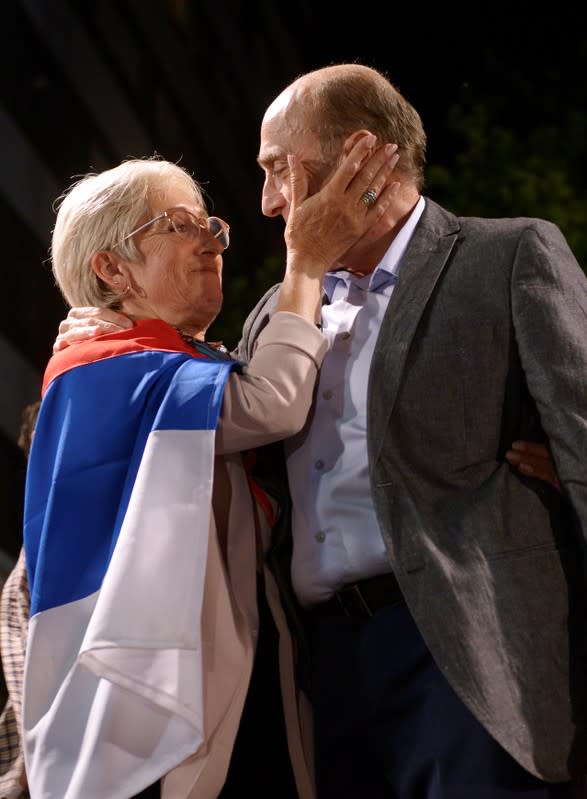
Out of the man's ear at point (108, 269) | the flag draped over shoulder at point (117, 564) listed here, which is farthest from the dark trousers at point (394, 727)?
the man's ear at point (108, 269)

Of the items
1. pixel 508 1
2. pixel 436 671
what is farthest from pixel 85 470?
pixel 508 1

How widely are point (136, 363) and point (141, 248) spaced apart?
1.22 ft

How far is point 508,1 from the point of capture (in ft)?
20.3

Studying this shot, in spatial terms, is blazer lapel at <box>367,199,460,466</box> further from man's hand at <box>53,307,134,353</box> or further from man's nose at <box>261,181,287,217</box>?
man's hand at <box>53,307,134,353</box>

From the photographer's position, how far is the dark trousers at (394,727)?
1.74 meters

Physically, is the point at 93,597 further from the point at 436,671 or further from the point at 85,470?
the point at 436,671

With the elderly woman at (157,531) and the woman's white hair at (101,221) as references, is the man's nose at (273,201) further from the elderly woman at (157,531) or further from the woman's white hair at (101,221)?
the woman's white hair at (101,221)

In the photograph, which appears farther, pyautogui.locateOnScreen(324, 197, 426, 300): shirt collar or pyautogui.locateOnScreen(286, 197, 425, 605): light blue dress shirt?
pyautogui.locateOnScreen(324, 197, 426, 300): shirt collar

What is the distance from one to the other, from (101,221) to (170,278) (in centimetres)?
19

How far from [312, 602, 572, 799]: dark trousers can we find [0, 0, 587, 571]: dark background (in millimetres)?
2809

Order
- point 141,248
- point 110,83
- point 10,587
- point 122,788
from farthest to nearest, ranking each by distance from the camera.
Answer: point 110,83, point 10,587, point 141,248, point 122,788

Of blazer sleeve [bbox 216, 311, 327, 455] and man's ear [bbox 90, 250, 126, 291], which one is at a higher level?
A: man's ear [bbox 90, 250, 126, 291]

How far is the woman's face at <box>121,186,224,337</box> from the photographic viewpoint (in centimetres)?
228

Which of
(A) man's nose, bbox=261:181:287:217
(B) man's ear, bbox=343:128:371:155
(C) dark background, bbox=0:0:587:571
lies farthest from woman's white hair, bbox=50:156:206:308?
(C) dark background, bbox=0:0:587:571
